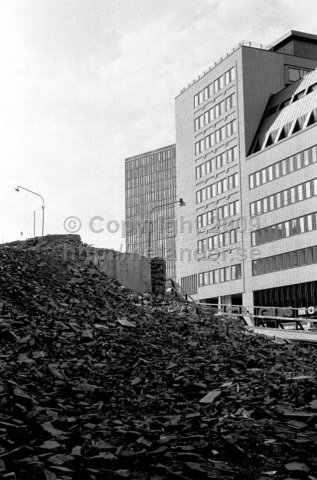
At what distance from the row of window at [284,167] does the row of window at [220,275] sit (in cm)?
1168

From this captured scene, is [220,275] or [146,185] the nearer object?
[220,275]

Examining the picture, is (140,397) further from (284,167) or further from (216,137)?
(216,137)

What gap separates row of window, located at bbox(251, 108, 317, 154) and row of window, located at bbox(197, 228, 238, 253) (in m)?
11.9

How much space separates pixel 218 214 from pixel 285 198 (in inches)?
628

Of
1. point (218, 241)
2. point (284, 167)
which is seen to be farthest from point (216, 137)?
point (284, 167)

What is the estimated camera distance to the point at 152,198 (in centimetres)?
19350

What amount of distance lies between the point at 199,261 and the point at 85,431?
77579 millimetres

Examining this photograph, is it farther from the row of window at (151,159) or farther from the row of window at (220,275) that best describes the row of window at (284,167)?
the row of window at (151,159)

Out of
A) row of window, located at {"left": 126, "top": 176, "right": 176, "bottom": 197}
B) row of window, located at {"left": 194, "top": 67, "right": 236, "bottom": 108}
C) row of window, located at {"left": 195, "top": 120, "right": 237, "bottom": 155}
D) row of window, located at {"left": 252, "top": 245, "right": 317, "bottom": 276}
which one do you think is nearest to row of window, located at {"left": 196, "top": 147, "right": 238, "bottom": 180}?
row of window, located at {"left": 195, "top": 120, "right": 237, "bottom": 155}

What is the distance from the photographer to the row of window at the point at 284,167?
65.1m

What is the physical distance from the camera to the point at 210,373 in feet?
52.6

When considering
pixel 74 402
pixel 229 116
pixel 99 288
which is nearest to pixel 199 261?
pixel 229 116

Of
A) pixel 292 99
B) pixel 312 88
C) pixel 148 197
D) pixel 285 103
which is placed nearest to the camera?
pixel 312 88

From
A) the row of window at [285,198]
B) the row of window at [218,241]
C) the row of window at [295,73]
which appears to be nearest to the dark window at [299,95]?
the row of window at [295,73]
